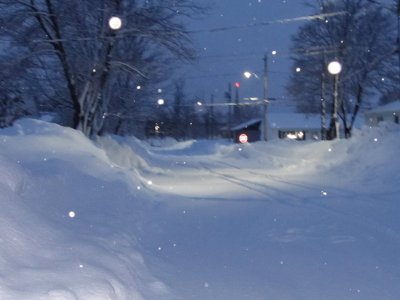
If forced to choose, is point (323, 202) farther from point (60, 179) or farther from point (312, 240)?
point (60, 179)

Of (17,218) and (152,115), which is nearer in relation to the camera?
(17,218)

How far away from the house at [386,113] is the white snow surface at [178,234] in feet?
103

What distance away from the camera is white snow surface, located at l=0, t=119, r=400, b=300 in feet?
22.1

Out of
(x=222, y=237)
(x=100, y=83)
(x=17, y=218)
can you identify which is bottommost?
(x=222, y=237)

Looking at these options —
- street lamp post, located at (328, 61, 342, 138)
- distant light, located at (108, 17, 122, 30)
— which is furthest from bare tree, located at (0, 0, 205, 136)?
street lamp post, located at (328, 61, 342, 138)

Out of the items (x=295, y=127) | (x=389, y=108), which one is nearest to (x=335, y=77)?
(x=389, y=108)

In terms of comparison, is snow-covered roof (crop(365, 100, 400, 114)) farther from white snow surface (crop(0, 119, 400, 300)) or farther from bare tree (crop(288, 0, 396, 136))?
white snow surface (crop(0, 119, 400, 300))

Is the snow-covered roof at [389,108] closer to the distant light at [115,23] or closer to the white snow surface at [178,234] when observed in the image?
the white snow surface at [178,234]

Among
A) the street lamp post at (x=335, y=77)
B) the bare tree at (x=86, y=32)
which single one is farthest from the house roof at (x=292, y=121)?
the bare tree at (x=86, y=32)

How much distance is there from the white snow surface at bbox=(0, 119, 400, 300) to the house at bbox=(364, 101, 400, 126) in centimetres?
3127

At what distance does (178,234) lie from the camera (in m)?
11.3

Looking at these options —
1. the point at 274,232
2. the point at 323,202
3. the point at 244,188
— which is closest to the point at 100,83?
the point at 244,188

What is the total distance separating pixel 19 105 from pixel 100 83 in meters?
8.56

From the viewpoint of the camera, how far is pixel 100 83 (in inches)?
959
